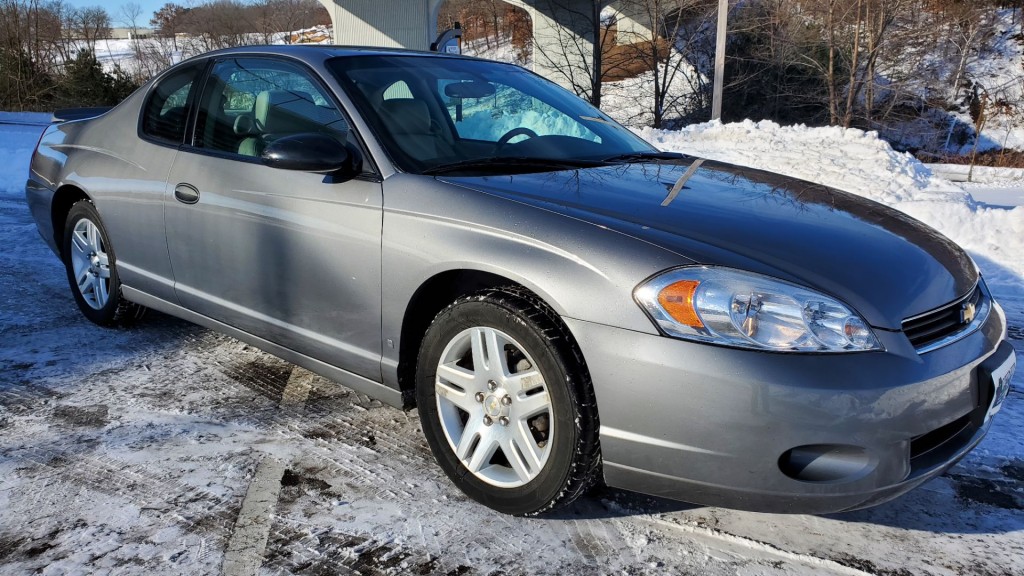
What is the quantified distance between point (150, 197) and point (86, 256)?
3.03ft

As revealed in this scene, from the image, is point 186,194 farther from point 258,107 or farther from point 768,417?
point 768,417

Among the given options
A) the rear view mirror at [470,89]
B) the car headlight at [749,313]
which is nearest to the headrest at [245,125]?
the rear view mirror at [470,89]

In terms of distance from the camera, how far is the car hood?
2176 mm

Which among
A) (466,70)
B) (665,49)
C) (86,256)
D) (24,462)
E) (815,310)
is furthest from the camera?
(665,49)

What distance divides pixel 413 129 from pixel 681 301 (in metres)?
1.38

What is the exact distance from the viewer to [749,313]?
2.04 meters

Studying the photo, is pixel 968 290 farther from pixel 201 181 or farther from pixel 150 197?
pixel 150 197

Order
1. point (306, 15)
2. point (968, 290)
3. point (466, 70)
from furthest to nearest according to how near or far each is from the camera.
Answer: point (306, 15), point (466, 70), point (968, 290)

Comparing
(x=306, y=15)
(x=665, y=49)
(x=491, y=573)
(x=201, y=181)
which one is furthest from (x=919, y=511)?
(x=306, y=15)

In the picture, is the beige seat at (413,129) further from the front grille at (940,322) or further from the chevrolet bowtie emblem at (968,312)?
the chevrolet bowtie emblem at (968,312)

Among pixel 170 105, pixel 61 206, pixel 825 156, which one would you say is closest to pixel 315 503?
pixel 170 105

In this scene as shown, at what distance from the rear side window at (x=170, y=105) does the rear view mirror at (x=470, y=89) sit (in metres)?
1.29

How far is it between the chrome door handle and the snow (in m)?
0.83

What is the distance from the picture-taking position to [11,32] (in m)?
26.6
